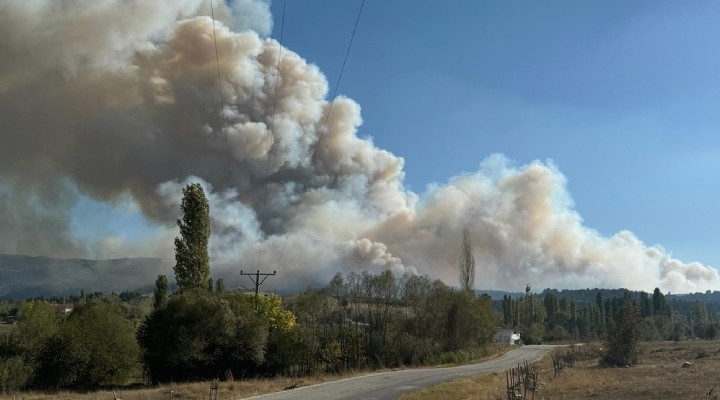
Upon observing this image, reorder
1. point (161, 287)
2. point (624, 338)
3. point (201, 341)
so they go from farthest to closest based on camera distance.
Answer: point (161, 287) < point (624, 338) < point (201, 341)

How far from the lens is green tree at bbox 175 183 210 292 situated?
6731 centimetres

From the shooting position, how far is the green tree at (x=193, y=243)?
67.3 meters

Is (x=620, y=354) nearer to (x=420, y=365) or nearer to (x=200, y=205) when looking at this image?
(x=420, y=365)

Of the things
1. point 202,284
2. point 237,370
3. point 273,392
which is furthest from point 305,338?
point 273,392

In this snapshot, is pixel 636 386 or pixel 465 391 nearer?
pixel 636 386

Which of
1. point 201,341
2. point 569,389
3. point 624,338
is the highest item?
point 624,338

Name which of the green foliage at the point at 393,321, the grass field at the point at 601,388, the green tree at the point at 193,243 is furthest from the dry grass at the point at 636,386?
the green tree at the point at 193,243

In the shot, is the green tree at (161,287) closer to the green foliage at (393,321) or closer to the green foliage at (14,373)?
the green foliage at (393,321)

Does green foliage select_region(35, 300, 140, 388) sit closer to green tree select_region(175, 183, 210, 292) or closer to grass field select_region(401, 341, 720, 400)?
green tree select_region(175, 183, 210, 292)

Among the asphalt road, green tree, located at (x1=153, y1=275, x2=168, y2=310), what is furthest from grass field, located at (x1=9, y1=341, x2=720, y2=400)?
green tree, located at (x1=153, y1=275, x2=168, y2=310)

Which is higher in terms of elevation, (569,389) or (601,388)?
(601,388)

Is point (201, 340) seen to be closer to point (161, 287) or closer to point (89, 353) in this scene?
point (89, 353)

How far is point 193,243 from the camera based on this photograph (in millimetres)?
68625

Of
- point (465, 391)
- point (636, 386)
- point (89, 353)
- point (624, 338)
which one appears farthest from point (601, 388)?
point (89, 353)
